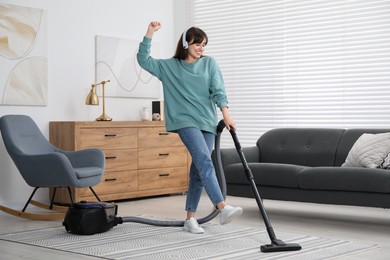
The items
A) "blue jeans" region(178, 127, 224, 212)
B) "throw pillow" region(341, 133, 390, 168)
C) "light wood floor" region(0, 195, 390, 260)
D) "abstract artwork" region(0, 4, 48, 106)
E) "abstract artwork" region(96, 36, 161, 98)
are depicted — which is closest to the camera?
"light wood floor" region(0, 195, 390, 260)

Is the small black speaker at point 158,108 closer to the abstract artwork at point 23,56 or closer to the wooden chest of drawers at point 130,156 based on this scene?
the wooden chest of drawers at point 130,156

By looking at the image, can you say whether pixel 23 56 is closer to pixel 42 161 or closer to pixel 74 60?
pixel 74 60

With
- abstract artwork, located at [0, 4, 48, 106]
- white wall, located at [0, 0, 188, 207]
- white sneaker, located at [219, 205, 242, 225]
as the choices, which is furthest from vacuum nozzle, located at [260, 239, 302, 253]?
abstract artwork, located at [0, 4, 48, 106]

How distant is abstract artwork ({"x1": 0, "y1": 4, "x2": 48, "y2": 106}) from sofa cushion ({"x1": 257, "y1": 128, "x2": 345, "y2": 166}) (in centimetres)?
217

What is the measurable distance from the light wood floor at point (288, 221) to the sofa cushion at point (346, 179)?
300mm

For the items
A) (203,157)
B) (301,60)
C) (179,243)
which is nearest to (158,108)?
(301,60)

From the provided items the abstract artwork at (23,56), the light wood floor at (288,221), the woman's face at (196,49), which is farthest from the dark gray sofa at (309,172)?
the abstract artwork at (23,56)

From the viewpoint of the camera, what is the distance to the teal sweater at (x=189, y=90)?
4.18 m

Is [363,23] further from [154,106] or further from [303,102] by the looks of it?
[154,106]

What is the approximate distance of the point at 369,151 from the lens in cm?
491

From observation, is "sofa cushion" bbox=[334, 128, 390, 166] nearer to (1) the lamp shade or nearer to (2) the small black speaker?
(2) the small black speaker

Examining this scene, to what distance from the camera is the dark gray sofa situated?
4469 millimetres

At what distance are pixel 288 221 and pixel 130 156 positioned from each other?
2016 millimetres

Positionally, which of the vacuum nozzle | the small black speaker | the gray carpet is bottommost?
the gray carpet
